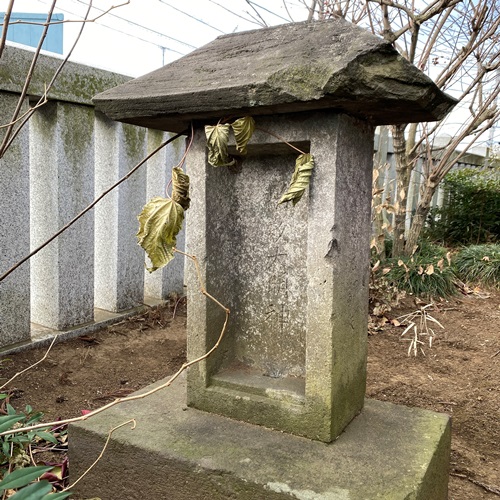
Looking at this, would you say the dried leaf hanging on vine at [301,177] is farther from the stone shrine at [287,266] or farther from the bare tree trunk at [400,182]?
the bare tree trunk at [400,182]

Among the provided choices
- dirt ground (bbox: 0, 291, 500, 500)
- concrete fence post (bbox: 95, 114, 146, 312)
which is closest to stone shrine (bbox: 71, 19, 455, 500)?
dirt ground (bbox: 0, 291, 500, 500)

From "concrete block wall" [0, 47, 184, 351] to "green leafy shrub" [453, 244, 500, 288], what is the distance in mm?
3369

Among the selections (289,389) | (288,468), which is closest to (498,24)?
(289,389)

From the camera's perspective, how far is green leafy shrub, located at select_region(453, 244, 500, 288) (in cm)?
545

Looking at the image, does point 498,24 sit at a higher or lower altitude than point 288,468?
higher

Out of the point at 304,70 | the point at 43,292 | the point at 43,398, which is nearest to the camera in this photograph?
the point at 304,70

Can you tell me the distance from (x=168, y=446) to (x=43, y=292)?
78.7 inches

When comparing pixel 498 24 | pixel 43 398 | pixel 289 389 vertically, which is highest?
pixel 498 24

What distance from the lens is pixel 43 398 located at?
2607 mm

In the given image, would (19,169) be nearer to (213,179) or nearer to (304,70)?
(213,179)

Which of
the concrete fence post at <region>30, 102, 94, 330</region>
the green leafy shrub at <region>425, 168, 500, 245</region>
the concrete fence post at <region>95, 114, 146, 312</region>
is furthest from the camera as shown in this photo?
the green leafy shrub at <region>425, 168, 500, 245</region>

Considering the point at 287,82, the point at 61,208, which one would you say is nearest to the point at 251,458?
the point at 287,82

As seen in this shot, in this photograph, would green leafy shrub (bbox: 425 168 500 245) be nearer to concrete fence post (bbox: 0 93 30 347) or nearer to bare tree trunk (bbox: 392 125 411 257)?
bare tree trunk (bbox: 392 125 411 257)

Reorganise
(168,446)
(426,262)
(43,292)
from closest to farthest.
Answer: (168,446) < (43,292) < (426,262)
